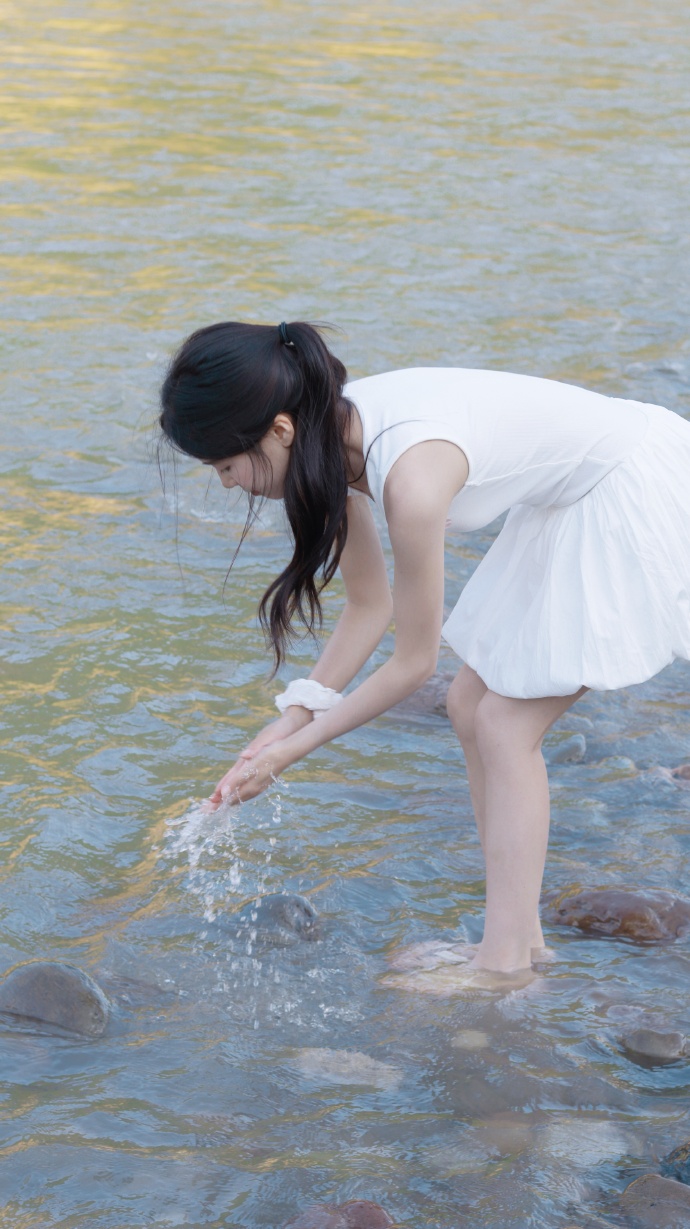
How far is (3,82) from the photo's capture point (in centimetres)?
1359

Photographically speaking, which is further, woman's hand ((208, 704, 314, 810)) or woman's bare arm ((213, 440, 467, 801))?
woman's hand ((208, 704, 314, 810))

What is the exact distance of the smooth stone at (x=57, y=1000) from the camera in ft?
10.2

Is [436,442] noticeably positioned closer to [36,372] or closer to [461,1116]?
[461,1116]

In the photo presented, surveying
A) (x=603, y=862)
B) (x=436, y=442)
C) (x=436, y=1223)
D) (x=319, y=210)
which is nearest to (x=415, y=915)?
(x=603, y=862)

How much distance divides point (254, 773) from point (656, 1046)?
1017 mm

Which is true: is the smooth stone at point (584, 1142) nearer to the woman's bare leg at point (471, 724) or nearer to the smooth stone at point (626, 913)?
the woman's bare leg at point (471, 724)

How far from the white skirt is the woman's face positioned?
1.96ft

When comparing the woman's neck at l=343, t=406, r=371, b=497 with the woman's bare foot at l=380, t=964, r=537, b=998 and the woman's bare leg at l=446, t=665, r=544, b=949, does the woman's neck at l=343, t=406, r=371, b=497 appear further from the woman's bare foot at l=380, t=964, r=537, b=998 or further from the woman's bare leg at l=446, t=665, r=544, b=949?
the woman's bare foot at l=380, t=964, r=537, b=998

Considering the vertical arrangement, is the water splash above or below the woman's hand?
below

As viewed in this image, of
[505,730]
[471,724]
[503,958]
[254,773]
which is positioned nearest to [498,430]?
[505,730]

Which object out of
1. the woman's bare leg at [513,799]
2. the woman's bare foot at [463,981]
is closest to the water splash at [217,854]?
the woman's bare foot at [463,981]

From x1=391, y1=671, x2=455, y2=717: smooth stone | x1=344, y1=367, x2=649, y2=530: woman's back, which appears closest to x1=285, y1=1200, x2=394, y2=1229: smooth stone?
x1=344, y1=367, x2=649, y2=530: woman's back

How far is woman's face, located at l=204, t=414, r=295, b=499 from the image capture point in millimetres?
2766

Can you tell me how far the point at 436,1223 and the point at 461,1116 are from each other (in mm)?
328
